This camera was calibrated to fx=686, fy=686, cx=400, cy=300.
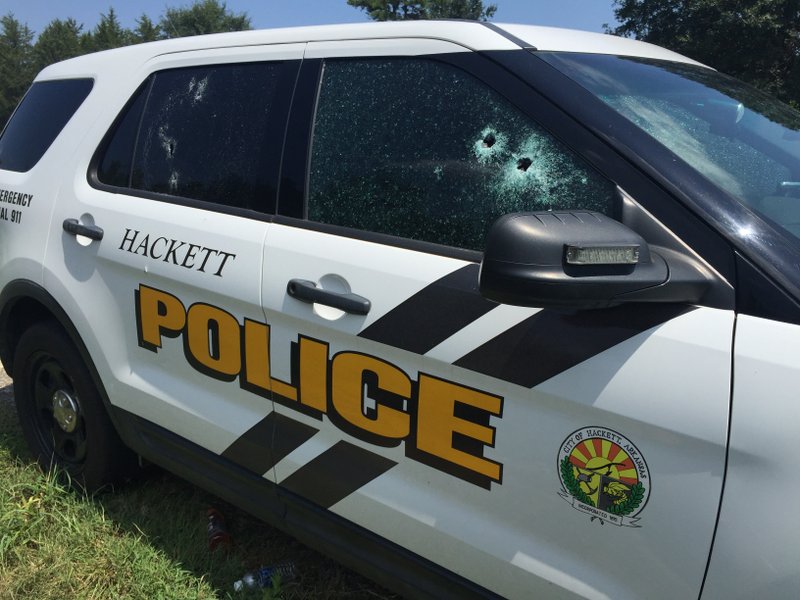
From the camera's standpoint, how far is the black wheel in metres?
2.69

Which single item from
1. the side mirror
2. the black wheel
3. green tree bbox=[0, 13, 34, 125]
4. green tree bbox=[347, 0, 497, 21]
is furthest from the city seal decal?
green tree bbox=[0, 13, 34, 125]

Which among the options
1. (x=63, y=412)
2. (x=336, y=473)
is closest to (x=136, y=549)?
(x=63, y=412)

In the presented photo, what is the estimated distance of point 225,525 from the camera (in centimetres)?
264

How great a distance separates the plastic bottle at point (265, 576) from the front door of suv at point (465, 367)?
53 cm

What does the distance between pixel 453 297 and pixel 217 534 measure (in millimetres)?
1556

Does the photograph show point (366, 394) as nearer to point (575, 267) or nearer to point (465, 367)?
point (465, 367)

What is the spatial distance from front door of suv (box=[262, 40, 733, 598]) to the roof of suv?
49mm

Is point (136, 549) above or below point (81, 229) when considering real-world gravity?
below

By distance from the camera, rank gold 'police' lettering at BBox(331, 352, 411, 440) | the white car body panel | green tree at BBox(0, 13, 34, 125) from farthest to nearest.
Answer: green tree at BBox(0, 13, 34, 125)
gold 'police' lettering at BBox(331, 352, 411, 440)
the white car body panel

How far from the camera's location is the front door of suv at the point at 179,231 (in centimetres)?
206

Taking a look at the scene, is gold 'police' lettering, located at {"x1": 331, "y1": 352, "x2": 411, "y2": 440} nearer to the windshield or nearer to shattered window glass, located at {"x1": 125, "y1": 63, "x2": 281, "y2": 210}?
shattered window glass, located at {"x1": 125, "y1": 63, "x2": 281, "y2": 210}

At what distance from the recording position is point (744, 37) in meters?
25.1

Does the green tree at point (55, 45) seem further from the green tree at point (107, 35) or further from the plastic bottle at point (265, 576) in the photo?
the plastic bottle at point (265, 576)

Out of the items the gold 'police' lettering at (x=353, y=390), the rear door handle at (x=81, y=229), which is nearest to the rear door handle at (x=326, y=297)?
the gold 'police' lettering at (x=353, y=390)
